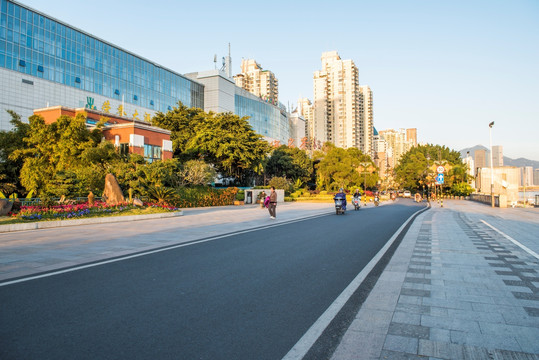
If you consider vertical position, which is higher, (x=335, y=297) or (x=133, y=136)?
(x=133, y=136)

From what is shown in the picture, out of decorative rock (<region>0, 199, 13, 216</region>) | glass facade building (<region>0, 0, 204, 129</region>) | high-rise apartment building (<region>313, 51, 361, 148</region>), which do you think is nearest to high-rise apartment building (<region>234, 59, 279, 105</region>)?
high-rise apartment building (<region>313, 51, 361, 148</region>)

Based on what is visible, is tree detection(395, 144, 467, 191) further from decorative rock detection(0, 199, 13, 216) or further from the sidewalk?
decorative rock detection(0, 199, 13, 216)

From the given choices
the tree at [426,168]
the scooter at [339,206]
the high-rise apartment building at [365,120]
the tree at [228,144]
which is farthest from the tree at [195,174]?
the high-rise apartment building at [365,120]

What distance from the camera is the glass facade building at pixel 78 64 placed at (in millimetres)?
44219

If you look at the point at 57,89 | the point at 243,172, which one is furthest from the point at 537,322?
the point at 57,89

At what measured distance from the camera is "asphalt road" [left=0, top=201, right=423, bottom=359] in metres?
3.39

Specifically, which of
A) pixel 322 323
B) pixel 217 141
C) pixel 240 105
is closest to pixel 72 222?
pixel 322 323

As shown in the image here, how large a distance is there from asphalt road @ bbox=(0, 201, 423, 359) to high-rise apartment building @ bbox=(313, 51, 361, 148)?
6061 inches

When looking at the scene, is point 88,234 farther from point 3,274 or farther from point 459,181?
point 459,181

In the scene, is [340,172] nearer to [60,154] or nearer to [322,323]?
[60,154]

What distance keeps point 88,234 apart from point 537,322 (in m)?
12.4

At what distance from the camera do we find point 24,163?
81.8 ft

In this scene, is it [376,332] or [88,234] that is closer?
[376,332]

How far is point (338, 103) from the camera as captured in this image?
519 ft
